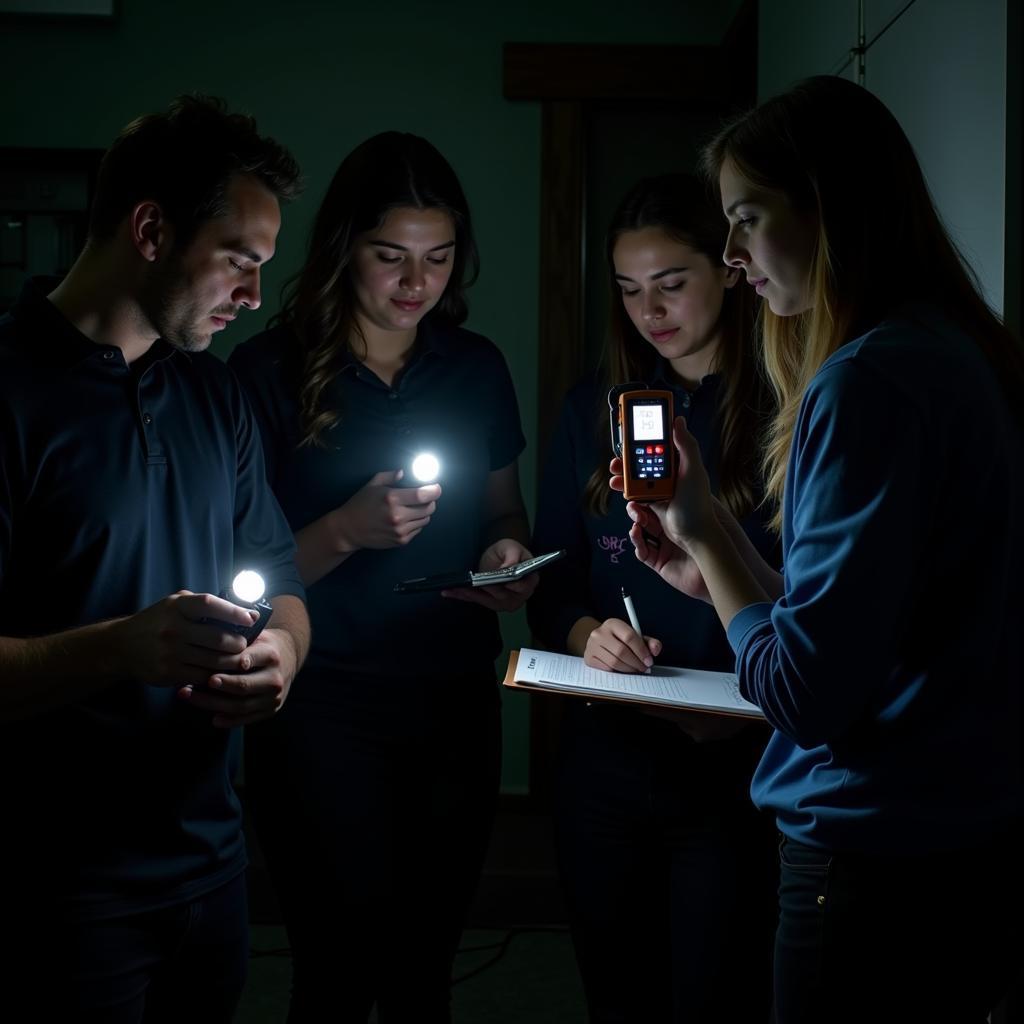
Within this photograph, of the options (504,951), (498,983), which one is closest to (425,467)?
(498,983)

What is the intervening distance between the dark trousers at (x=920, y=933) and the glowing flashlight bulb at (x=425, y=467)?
2.87ft

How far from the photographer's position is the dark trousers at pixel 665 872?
146 centimetres

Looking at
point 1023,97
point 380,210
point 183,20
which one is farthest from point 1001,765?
point 183,20

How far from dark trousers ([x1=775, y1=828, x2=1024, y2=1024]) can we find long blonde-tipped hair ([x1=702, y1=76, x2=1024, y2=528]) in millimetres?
Result: 430

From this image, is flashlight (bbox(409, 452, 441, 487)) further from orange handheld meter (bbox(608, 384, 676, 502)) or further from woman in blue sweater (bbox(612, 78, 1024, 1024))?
woman in blue sweater (bbox(612, 78, 1024, 1024))

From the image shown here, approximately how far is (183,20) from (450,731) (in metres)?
2.90

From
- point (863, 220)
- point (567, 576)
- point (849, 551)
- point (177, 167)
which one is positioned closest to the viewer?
point (849, 551)

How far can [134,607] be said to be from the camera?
1136 millimetres

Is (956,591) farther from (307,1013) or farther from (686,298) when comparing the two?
(307,1013)

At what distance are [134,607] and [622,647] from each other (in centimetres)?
70

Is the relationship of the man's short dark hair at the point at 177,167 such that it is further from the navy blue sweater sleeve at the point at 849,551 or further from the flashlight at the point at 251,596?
the navy blue sweater sleeve at the point at 849,551

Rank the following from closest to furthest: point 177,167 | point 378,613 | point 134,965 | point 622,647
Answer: point 134,965
point 177,167
point 622,647
point 378,613

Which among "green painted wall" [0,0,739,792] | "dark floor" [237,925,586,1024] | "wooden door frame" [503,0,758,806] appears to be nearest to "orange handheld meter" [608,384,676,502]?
"dark floor" [237,925,586,1024]

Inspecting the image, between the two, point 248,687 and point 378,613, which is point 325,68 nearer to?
point 378,613
